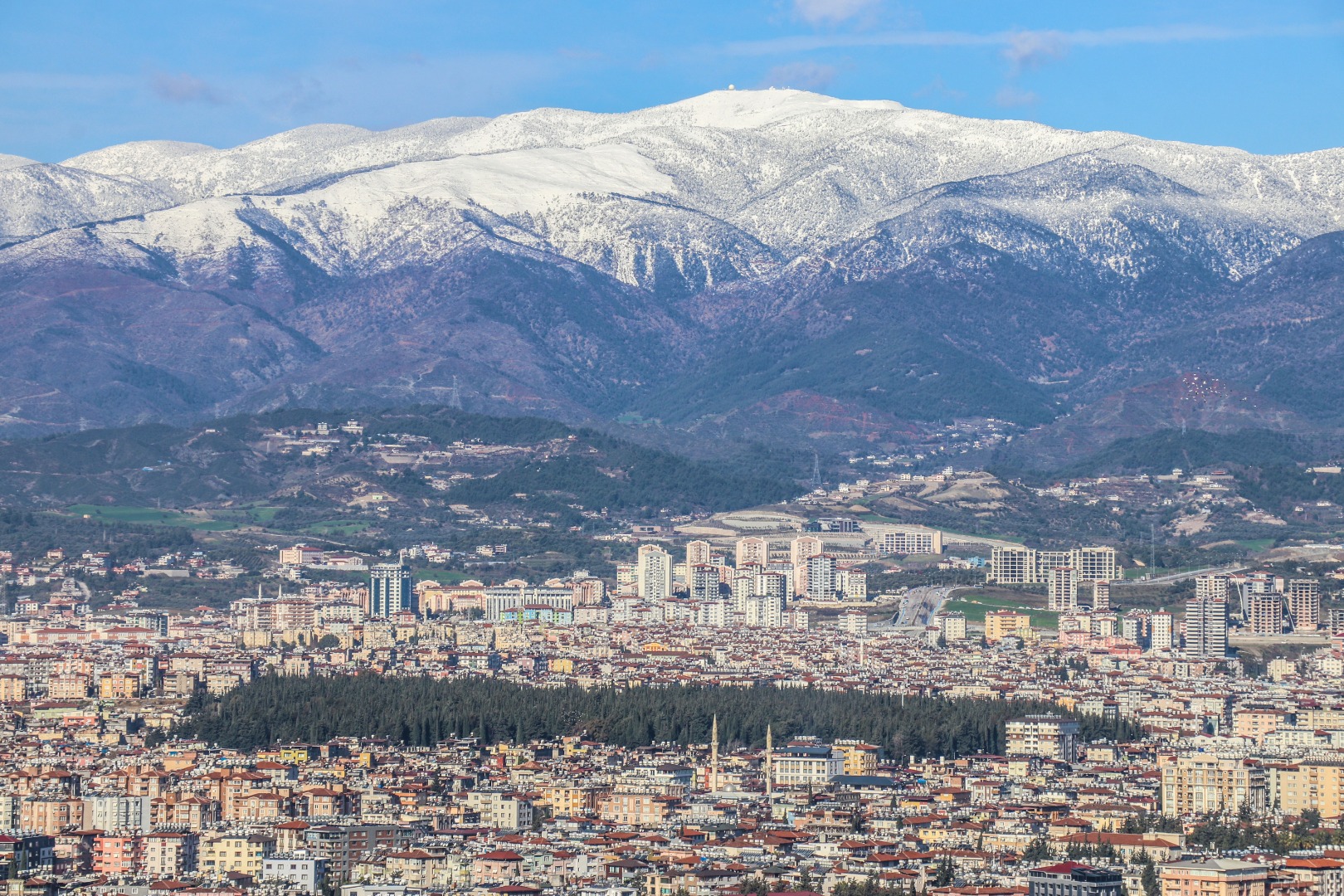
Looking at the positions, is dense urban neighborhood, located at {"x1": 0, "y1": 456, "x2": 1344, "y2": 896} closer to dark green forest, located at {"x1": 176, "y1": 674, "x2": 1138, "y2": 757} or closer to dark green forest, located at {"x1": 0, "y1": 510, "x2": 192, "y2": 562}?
dark green forest, located at {"x1": 176, "y1": 674, "x2": 1138, "y2": 757}

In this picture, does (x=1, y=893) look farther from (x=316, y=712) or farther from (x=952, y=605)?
(x=952, y=605)

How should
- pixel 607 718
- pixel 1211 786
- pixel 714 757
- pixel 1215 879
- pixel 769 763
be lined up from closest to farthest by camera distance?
pixel 1215 879 < pixel 1211 786 < pixel 769 763 < pixel 714 757 < pixel 607 718

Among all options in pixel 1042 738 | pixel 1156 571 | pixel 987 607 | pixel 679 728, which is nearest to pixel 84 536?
pixel 987 607

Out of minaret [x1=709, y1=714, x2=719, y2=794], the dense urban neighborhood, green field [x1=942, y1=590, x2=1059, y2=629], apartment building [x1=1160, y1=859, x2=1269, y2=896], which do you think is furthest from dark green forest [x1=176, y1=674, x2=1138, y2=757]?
green field [x1=942, y1=590, x2=1059, y2=629]

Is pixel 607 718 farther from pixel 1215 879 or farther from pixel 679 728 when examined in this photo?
pixel 1215 879

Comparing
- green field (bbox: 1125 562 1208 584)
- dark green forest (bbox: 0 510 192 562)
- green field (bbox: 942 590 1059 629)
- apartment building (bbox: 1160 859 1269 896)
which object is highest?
dark green forest (bbox: 0 510 192 562)

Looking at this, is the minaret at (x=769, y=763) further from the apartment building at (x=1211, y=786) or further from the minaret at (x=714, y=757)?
the apartment building at (x=1211, y=786)

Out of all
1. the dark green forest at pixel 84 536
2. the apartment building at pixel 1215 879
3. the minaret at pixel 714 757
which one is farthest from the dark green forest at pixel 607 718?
the dark green forest at pixel 84 536
